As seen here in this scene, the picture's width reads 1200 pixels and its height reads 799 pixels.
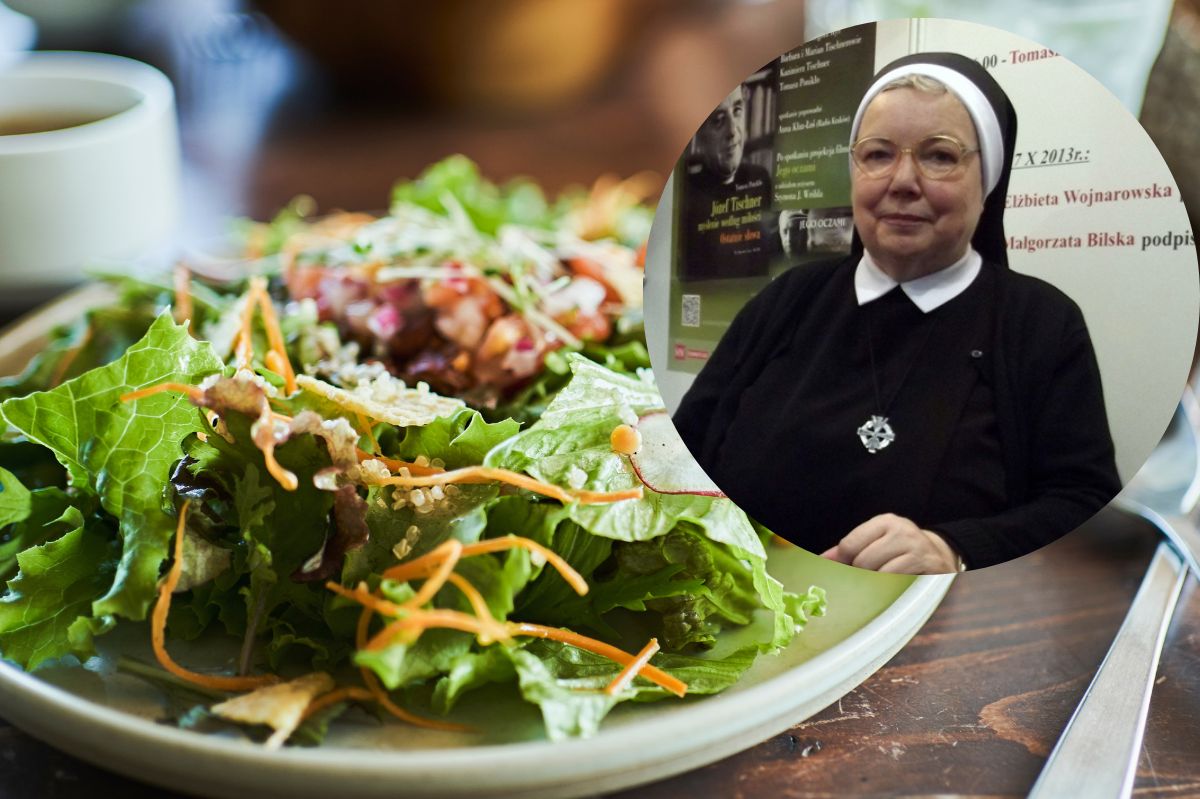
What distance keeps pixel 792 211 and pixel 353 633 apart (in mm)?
459

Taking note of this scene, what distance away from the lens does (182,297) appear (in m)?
1.28

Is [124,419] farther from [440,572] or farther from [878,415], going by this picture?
[878,415]

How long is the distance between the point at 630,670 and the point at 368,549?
0.22 meters

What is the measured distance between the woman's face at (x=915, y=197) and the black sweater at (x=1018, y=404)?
0.03 meters

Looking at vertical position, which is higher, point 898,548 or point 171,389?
point 171,389

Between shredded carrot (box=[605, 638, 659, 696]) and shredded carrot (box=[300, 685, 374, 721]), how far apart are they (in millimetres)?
167

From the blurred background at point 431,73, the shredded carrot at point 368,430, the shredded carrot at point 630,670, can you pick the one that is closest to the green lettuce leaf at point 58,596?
the shredded carrot at point 368,430

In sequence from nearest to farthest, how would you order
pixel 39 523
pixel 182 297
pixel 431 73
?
1. pixel 39 523
2. pixel 182 297
3. pixel 431 73

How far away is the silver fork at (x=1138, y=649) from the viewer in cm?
66

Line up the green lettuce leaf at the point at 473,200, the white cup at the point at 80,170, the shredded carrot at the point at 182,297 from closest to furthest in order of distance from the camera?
the shredded carrot at the point at 182,297 → the white cup at the point at 80,170 → the green lettuce leaf at the point at 473,200

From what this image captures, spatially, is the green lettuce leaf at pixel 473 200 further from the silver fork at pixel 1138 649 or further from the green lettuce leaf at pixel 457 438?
the silver fork at pixel 1138 649

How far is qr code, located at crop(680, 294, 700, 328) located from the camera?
32.4 inches

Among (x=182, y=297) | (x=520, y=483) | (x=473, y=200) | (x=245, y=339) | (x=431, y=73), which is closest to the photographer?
(x=520, y=483)

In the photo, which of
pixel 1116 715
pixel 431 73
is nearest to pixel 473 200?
pixel 1116 715
